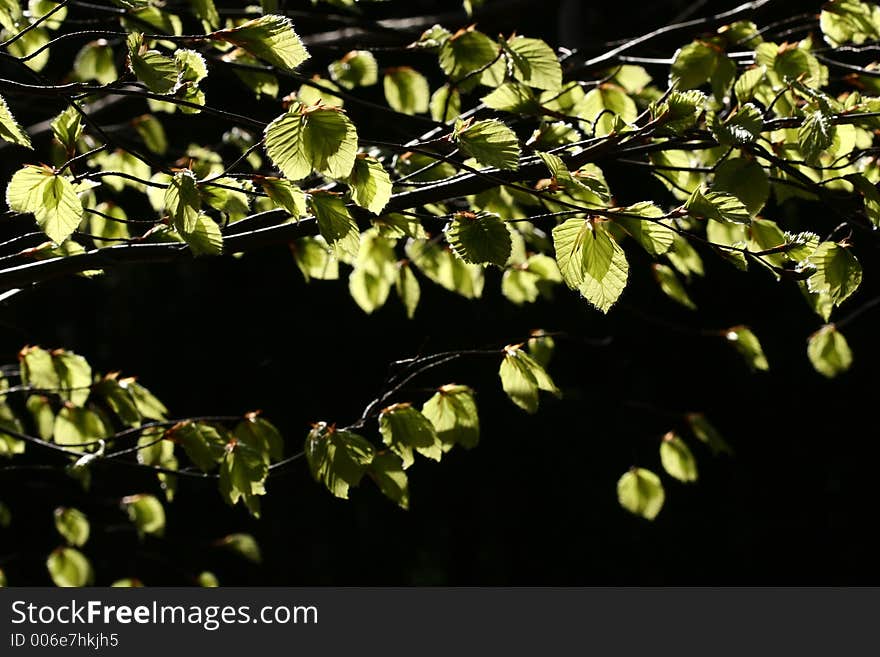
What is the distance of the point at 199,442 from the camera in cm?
143

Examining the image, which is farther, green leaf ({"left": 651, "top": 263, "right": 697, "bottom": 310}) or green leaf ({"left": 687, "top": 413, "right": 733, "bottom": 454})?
green leaf ({"left": 687, "top": 413, "right": 733, "bottom": 454})

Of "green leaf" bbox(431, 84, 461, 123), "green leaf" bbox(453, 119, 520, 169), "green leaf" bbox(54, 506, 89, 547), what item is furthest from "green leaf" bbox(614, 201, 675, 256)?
"green leaf" bbox(54, 506, 89, 547)

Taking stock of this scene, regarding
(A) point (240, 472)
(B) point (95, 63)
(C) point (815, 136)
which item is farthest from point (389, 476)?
(B) point (95, 63)

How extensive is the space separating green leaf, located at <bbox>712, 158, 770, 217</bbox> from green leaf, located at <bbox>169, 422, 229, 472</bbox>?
879mm

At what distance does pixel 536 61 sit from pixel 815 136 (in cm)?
51

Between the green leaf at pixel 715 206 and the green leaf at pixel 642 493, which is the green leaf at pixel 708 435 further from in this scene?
the green leaf at pixel 715 206

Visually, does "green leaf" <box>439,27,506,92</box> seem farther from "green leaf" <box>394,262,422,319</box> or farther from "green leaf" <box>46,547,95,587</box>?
"green leaf" <box>46,547,95,587</box>

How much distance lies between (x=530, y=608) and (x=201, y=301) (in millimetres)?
2741

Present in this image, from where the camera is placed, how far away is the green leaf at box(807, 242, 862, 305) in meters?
1.09

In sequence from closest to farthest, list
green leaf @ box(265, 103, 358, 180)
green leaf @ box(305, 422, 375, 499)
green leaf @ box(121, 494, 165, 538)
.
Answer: green leaf @ box(265, 103, 358, 180) → green leaf @ box(305, 422, 375, 499) → green leaf @ box(121, 494, 165, 538)

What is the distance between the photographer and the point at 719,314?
A: 4195 mm

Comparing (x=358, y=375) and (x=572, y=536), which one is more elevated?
(x=358, y=375)

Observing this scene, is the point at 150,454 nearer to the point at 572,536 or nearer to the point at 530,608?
the point at 530,608

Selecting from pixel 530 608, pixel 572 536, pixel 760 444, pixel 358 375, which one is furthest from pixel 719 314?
pixel 530 608
